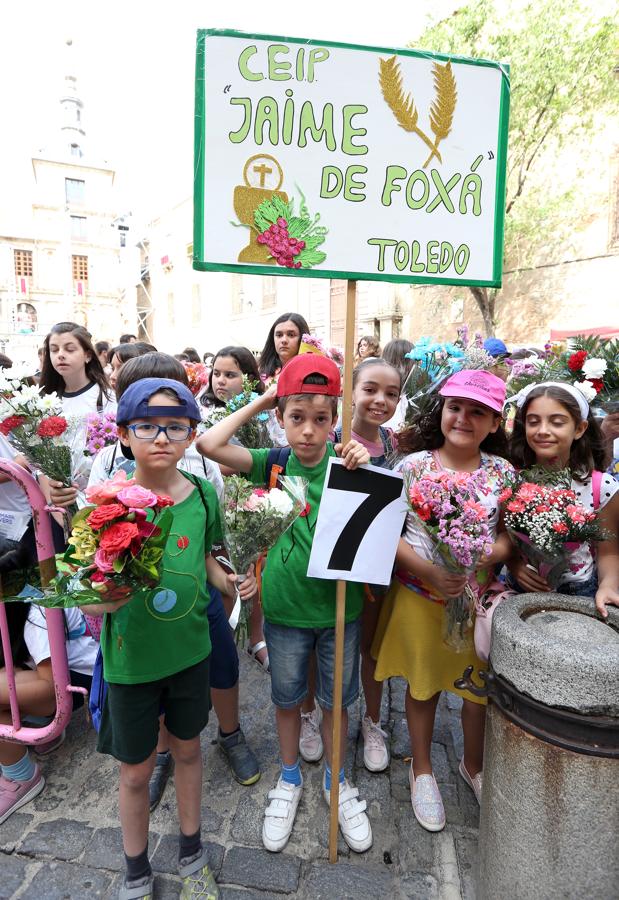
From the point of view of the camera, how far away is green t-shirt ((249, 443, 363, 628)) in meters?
2.35

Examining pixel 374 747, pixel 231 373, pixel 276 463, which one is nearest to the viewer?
pixel 276 463

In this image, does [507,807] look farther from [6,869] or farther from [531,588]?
[6,869]

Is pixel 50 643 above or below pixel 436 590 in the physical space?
below

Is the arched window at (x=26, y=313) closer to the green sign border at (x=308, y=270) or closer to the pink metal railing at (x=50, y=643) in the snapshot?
the pink metal railing at (x=50, y=643)

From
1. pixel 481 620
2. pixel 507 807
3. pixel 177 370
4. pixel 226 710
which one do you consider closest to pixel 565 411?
pixel 481 620

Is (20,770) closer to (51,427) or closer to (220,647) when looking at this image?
(220,647)

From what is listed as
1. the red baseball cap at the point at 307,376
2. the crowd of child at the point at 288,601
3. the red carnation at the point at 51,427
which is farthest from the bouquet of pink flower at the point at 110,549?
the red carnation at the point at 51,427

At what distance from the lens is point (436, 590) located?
2.42 m

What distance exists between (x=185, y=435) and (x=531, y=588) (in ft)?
5.35

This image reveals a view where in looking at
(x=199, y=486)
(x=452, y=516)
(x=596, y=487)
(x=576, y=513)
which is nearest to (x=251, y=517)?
(x=199, y=486)

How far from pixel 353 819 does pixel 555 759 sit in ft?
3.62

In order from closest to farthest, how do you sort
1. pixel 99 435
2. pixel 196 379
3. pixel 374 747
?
pixel 374 747
pixel 99 435
pixel 196 379

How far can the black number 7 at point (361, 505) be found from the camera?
2.22 meters

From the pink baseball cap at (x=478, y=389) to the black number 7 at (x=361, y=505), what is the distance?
494mm
